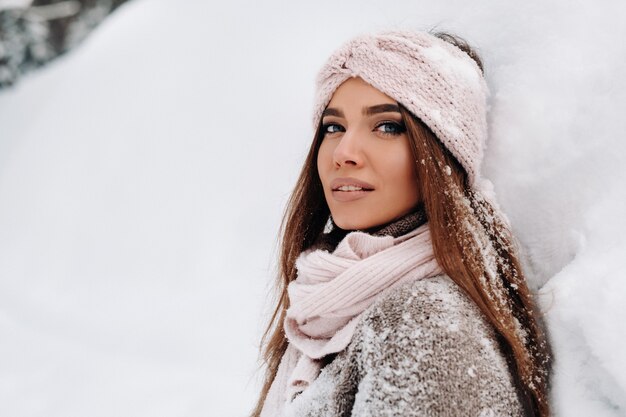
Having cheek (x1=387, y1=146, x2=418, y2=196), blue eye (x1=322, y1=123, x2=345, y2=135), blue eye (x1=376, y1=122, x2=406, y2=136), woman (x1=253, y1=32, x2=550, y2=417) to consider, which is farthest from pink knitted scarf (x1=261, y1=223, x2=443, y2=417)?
blue eye (x1=322, y1=123, x2=345, y2=135)

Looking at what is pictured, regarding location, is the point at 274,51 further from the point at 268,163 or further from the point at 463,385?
the point at 463,385

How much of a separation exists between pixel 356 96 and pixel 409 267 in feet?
1.53

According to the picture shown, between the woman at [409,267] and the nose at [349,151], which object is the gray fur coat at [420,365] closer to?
the woman at [409,267]

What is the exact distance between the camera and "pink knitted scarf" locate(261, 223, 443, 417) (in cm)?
135

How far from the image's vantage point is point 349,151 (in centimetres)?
151

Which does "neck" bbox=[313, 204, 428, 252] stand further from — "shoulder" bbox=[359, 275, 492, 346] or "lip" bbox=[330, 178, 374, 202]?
"shoulder" bbox=[359, 275, 492, 346]

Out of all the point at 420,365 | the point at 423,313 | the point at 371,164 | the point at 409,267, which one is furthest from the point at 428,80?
the point at 420,365

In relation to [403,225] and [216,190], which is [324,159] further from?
[216,190]

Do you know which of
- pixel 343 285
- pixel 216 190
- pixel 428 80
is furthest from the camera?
pixel 216 190

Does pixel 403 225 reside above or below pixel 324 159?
below

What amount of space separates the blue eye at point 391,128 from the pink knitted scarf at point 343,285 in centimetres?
24

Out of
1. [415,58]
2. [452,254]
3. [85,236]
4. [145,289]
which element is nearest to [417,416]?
[452,254]

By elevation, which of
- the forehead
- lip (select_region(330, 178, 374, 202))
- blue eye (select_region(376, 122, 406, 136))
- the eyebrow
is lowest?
lip (select_region(330, 178, 374, 202))

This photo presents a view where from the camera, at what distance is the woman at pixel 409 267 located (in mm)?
1187
